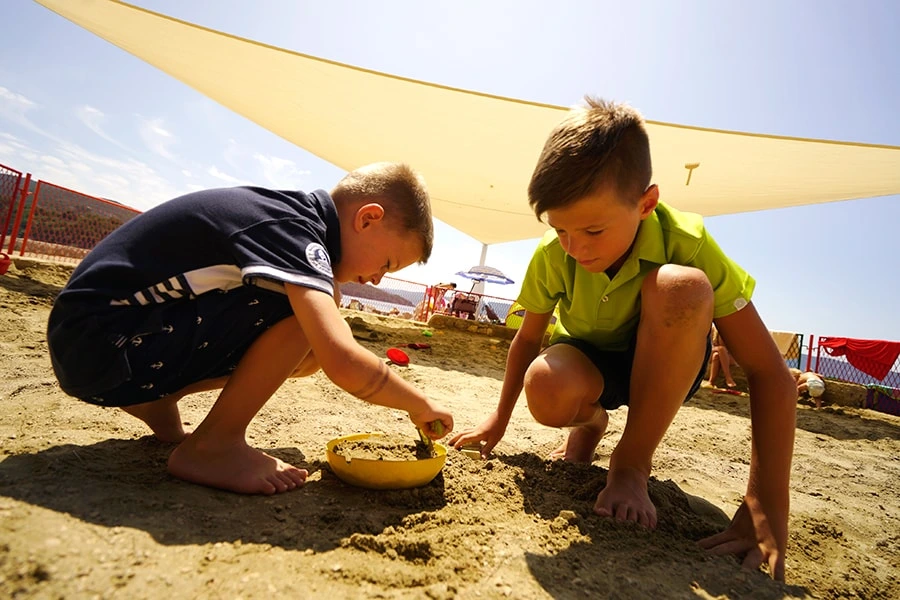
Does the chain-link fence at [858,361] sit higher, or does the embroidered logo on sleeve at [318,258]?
the chain-link fence at [858,361]

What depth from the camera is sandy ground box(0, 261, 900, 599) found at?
0.66 meters

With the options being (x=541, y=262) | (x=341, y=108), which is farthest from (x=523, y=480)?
(x=341, y=108)

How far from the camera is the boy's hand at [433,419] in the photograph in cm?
107

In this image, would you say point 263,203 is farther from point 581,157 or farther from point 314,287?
point 581,157

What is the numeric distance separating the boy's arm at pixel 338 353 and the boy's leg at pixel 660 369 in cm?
57

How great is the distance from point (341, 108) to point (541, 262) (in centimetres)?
534

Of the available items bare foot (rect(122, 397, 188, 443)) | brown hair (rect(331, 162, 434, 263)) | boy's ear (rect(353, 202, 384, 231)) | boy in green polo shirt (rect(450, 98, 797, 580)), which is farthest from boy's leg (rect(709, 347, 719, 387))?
bare foot (rect(122, 397, 188, 443))

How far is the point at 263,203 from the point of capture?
1.07 metres

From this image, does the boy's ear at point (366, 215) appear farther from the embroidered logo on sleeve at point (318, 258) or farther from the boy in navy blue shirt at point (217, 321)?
the embroidered logo on sleeve at point (318, 258)

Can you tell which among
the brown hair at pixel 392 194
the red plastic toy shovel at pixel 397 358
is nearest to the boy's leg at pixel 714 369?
the red plastic toy shovel at pixel 397 358

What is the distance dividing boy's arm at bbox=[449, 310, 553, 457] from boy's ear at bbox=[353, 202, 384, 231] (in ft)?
1.89

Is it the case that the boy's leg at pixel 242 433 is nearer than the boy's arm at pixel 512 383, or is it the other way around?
the boy's leg at pixel 242 433

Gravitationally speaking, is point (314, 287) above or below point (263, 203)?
below

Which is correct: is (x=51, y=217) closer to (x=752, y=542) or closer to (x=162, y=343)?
(x=162, y=343)
